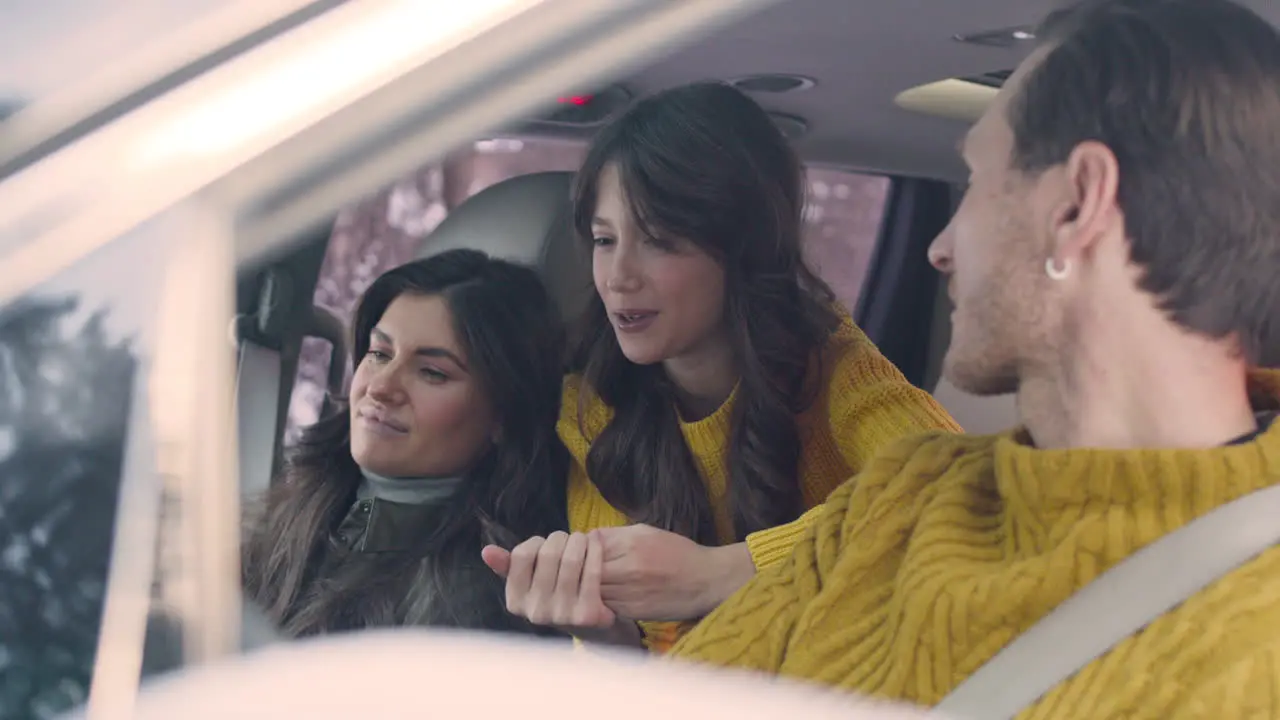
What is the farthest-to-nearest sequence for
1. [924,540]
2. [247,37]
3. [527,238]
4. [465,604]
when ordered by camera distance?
[527,238]
[465,604]
[924,540]
[247,37]

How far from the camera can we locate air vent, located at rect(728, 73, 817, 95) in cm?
133

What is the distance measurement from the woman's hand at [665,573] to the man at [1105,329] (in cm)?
17

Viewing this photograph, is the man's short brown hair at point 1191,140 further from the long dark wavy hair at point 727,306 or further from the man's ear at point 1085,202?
the long dark wavy hair at point 727,306

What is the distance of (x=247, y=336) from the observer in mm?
825

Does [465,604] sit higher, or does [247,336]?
[247,336]

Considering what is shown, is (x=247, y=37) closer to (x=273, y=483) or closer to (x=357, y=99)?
(x=357, y=99)

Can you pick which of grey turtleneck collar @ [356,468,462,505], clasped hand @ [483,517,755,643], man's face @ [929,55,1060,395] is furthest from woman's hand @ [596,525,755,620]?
man's face @ [929,55,1060,395]

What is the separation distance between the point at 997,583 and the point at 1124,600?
9 cm

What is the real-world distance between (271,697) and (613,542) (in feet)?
2.53

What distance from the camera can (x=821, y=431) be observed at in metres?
1.33

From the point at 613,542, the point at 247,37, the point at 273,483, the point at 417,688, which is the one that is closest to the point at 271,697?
the point at 417,688

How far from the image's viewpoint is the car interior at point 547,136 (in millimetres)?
648

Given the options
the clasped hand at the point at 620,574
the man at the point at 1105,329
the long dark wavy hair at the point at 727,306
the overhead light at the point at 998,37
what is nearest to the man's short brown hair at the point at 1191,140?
the man at the point at 1105,329

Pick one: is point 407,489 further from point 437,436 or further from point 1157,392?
point 1157,392
